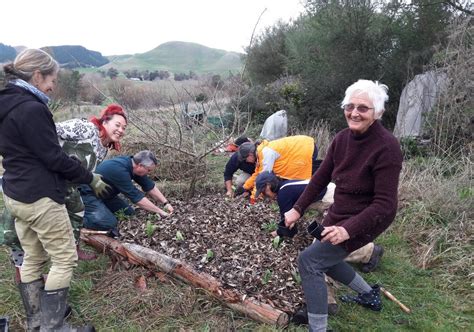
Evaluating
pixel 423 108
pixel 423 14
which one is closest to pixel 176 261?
pixel 423 108

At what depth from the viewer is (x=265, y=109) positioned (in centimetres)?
1123

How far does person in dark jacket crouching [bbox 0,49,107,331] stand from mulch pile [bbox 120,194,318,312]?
1.04 m

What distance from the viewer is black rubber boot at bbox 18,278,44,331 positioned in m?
2.49

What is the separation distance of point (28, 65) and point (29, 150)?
1.57 feet

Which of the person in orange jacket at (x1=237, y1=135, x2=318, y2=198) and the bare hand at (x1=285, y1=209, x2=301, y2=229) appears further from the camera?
the person in orange jacket at (x1=237, y1=135, x2=318, y2=198)

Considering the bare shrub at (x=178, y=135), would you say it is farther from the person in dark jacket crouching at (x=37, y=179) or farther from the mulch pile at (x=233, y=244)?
the person in dark jacket crouching at (x=37, y=179)

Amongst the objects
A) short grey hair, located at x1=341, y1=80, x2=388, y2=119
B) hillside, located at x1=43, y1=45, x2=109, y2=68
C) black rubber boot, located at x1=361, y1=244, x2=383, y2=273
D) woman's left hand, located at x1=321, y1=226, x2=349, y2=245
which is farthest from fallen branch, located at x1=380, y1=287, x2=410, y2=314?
hillside, located at x1=43, y1=45, x2=109, y2=68

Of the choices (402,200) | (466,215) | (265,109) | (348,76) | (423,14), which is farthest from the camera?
(265,109)

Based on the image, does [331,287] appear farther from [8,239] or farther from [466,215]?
[8,239]

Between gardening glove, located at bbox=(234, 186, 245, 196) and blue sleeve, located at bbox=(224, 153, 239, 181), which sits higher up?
blue sleeve, located at bbox=(224, 153, 239, 181)

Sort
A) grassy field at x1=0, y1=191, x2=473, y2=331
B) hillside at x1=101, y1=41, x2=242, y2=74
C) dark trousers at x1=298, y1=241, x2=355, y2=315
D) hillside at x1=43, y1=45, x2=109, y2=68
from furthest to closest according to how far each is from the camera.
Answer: hillside at x1=101, y1=41, x2=242, y2=74 < hillside at x1=43, y1=45, x2=109, y2=68 < grassy field at x1=0, y1=191, x2=473, y2=331 < dark trousers at x1=298, y1=241, x2=355, y2=315

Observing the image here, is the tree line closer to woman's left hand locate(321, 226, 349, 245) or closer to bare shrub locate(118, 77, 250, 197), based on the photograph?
bare shrub locate(118, 77, 250, 197)

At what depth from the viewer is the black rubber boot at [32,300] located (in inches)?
97.9

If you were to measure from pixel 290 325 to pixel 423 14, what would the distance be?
7778mm
